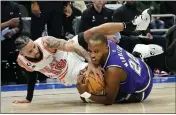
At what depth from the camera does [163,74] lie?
8578mm

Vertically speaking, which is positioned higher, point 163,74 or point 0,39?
point 0,39

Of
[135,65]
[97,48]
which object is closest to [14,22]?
[135,65]

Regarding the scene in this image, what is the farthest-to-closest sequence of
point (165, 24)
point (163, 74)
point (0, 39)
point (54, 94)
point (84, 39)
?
point (165, 24), point (163, 74), point (0, 39), point (54, 94), point (84, 39)

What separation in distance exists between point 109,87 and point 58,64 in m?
0.85

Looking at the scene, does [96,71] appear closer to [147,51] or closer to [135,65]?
[135,65]

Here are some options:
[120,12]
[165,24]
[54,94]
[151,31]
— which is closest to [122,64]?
[54,94]

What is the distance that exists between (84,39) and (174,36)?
3.55ft

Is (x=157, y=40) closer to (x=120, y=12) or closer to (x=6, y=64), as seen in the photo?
(x=120, y=12)

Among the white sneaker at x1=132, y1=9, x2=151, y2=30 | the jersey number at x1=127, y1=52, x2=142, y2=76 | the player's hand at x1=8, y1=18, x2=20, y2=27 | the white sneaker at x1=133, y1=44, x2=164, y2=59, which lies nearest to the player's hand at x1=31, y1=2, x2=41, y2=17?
the player's hand at x1=8, y1=18, x2=20, y2=27

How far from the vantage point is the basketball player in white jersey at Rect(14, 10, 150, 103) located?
4.82m

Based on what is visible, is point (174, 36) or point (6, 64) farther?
point (6, 64)

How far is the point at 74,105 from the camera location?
501 centimetres

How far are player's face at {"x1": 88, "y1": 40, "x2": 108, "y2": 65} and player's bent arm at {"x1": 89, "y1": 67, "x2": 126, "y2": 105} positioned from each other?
0.55ft

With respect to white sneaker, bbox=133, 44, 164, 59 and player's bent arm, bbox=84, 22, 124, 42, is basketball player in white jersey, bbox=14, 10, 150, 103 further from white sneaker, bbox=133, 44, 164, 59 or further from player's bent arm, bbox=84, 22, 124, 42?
white sneaker, bbox=133, 44, 164, 59
